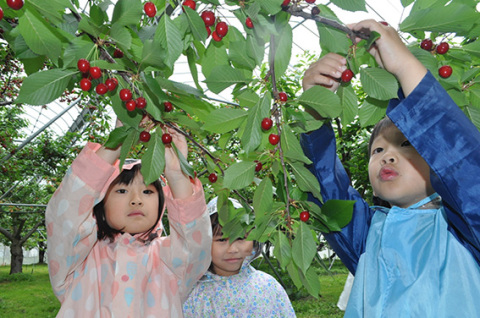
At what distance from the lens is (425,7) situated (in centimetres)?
94

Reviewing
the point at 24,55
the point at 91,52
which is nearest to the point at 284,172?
the point at 91,52

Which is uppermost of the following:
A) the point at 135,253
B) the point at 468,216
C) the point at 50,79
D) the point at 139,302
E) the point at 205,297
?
the point at 50,79

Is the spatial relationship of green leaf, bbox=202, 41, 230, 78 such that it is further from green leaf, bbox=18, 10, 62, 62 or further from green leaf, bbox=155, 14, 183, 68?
green leaf, bbox=18, 10, 62, 62

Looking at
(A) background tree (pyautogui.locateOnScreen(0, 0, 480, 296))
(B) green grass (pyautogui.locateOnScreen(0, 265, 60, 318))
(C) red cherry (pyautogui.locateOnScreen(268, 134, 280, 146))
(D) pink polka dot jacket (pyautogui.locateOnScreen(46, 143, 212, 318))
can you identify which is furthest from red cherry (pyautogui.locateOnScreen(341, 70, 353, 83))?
(B) green grass (pyautogui.locateOnScreen(0, 265, 60, 318))

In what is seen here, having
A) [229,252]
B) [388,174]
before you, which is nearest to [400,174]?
[388,174]

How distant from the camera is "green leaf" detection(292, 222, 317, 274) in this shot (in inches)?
46.3

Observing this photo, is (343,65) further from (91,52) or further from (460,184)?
(91,52)

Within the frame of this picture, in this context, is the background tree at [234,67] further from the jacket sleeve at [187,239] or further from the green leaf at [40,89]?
the jacket sleeve at [187,239]

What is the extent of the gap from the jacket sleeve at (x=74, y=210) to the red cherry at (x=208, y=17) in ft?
2.31

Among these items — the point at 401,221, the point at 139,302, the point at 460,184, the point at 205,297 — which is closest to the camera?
the point at 460,184

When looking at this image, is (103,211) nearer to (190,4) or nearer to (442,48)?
(190,4)

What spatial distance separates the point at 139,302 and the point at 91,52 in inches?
43.2

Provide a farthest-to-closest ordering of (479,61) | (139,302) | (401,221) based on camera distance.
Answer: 1. (139,302)
2. (401,221)
3. (479,61)

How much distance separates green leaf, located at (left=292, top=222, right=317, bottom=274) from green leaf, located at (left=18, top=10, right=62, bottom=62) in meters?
0.73
